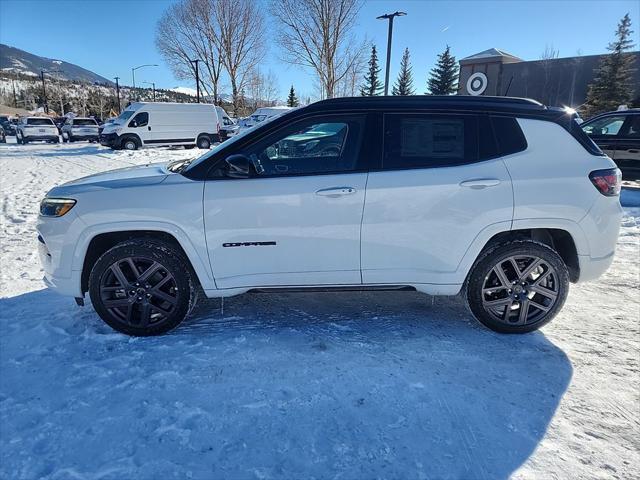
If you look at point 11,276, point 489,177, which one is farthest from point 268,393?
point 11,276

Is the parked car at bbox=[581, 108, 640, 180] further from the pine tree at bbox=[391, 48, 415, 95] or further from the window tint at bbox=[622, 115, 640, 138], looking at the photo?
the pine tree at bbox=[391, 48, 415, 95]

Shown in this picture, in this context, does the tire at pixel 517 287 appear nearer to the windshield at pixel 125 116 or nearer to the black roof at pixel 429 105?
the black roof at pixel 429 105

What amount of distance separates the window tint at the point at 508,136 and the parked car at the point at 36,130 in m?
28.9

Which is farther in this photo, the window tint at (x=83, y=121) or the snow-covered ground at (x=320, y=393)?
the window tint at (x=83, y=121)

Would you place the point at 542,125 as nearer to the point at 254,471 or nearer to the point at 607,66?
the point at 254,471

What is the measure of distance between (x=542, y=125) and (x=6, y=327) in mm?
4488

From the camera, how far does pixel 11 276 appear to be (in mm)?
4250

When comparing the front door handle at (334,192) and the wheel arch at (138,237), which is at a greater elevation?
the front door handle at (334,192)

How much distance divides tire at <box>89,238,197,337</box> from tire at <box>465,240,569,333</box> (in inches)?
88.8

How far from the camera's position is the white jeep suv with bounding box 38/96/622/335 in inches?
115

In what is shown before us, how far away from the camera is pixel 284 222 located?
2.92m

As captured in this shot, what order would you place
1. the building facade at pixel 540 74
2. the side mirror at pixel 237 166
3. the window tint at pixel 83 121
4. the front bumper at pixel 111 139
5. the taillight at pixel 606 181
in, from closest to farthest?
the side mirror at pixel 237 166 → the taillight at pixel 606 181 → the front bumper at pixel 111 139 → the window tint at pixel 83 121 → the building facade at pixel 540 74

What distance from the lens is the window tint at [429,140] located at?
3.00 meters

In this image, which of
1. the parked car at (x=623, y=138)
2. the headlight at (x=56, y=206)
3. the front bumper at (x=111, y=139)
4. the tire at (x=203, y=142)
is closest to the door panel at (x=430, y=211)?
the headlight at (x=56, y=206)
